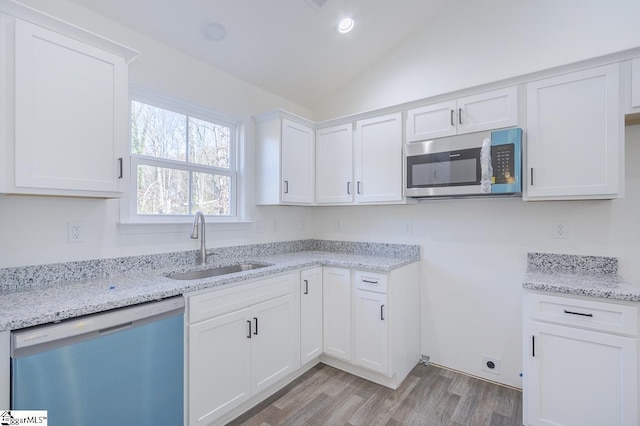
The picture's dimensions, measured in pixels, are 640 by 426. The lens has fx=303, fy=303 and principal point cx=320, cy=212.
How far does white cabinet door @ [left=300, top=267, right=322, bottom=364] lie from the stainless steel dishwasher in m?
1.04

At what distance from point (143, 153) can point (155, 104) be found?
1.25 feet

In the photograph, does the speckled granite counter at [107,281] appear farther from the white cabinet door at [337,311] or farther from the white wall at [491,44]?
the white wall at [491,44]

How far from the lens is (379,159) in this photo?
2.72 metres

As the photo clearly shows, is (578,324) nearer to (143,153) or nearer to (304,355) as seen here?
(304,355)

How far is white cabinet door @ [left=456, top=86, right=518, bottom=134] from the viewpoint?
2.10 meters

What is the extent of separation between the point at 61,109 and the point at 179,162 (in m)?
0.93

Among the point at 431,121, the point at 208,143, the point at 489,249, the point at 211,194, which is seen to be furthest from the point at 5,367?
the point at 489,249

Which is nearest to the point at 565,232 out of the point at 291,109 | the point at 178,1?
the point at 291,109

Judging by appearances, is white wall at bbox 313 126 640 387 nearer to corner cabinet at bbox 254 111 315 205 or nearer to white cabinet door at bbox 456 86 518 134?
white cabinet door at bbox 456 86 518 134

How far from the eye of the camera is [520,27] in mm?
2344

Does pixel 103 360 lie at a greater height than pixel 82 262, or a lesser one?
lesser

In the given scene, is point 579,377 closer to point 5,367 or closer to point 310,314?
point 310,314

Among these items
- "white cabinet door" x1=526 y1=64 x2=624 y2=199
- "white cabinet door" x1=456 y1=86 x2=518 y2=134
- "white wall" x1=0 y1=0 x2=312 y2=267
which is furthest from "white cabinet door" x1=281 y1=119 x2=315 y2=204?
"white cabinet door" x1=526 y1=64 x2=624 y2=199

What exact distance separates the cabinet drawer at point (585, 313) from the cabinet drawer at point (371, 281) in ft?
3.02
